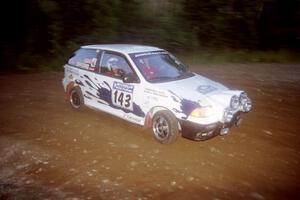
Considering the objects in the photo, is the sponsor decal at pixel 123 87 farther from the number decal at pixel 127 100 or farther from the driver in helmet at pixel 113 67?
the driver in helmet at pixel 113 67

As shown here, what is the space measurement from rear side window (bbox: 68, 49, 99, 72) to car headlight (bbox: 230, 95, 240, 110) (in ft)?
10.9

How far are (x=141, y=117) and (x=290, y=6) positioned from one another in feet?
54.9

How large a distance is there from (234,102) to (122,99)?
7.82 ft

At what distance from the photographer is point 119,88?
763cm

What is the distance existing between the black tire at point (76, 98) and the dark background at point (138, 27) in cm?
717

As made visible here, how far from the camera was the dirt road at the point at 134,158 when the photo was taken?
5.46 m

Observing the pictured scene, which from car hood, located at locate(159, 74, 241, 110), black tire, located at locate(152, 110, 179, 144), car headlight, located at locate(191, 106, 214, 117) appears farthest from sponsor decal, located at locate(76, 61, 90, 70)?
car headlight, located at locate(191, 106, 214, 117)

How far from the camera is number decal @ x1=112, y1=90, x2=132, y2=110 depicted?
747 cm

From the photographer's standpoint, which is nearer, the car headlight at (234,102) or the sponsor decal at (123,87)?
the car headlight at (234,102)

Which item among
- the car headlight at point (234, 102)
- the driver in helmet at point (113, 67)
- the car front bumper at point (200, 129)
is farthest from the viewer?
the driver in helmet at point (113, 67)

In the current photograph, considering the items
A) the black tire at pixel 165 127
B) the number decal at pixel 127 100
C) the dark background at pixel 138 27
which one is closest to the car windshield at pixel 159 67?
the number decal at pixel 127 100

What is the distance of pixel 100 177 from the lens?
5844 mm

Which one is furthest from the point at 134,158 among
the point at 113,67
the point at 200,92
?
the point at 113,67

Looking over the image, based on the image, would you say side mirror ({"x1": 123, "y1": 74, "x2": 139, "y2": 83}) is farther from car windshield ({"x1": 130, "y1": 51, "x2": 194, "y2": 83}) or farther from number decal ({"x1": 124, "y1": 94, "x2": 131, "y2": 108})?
number decal ({"x1": 124, "y1": 94, "x2": 131, "y2": 108})
